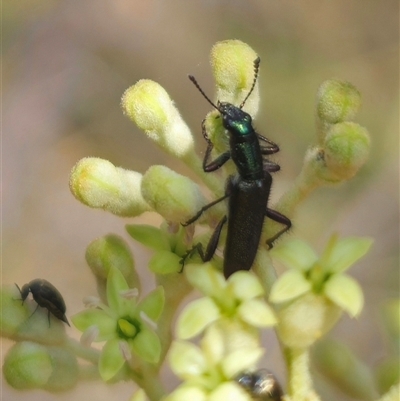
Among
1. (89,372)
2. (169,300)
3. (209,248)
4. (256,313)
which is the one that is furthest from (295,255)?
(89,372)

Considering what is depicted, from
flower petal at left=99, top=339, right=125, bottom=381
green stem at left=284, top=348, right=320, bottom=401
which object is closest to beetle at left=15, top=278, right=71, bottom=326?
flower petal at left=99, top=339, right=125, bottom=381

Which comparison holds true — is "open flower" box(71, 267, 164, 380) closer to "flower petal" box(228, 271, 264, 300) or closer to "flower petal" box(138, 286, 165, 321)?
"flower petal" box(138, 286, 165, 321)

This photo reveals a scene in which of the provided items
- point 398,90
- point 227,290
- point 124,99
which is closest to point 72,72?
point 398,90

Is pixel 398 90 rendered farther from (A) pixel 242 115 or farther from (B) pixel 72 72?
(A) pixel 242 115

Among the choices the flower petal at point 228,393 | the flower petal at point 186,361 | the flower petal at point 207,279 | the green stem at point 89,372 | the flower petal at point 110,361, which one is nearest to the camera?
the flower petal at point 228,393

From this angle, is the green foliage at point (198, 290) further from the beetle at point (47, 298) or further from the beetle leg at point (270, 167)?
the beetle leg at point (270, 167)

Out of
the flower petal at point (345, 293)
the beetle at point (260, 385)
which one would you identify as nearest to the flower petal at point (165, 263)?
the beetle at point (260, 385)
